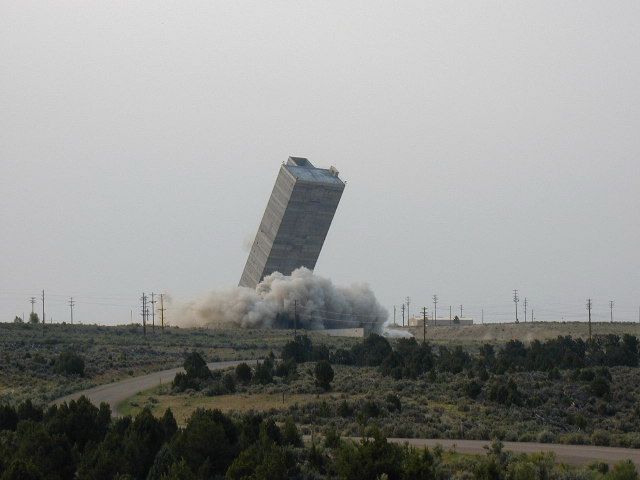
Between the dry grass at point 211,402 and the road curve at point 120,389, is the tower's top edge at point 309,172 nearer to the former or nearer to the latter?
the road curve at point 120,389

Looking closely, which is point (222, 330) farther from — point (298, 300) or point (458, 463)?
point (458, 463)

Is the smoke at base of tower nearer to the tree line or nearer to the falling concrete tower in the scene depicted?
the falling concrete tower

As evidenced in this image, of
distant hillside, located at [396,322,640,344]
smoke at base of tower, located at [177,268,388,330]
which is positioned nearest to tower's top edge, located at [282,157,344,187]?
smoke at base of tower, located at [177,268,388,330]

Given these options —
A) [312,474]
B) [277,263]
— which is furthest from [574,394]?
[277,263]

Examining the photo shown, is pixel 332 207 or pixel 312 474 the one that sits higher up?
pixel 332 207

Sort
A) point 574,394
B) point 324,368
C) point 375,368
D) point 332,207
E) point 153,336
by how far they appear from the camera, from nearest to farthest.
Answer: point 574,394 → point 324,368 → point 375,368 → point 153,336 → point 332,207

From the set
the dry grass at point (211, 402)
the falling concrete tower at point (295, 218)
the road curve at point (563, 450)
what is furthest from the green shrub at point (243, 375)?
the falling concrete tower at point (295, 218)
